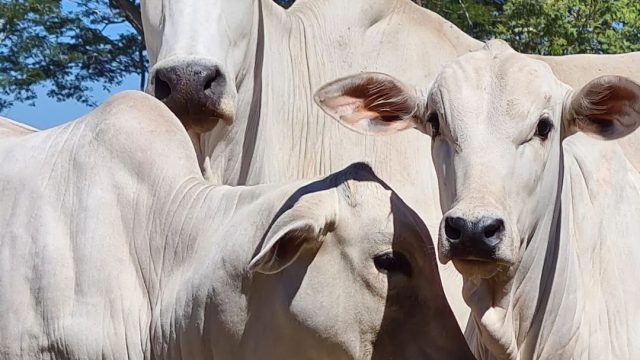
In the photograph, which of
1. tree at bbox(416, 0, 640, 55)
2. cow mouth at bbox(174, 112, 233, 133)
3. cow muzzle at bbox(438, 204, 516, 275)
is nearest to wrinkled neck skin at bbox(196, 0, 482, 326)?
cow mouth at bbox(174, 112, 233, 133)

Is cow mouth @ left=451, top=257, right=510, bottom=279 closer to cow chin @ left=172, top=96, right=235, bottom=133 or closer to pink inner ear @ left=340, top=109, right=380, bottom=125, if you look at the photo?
pink inner ear @ left=340, top=109, right=380, bottom=125

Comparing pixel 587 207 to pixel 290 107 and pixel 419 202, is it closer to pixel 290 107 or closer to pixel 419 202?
pixel 419 202

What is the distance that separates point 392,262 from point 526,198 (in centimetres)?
51

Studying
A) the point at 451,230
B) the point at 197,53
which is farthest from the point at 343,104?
the point at 197,53

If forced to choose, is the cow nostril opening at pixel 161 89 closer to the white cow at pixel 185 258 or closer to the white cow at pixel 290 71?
the white cow at pixel 290 71

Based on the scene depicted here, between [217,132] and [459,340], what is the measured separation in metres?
2.03

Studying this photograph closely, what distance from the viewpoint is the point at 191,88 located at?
5102 millimetres

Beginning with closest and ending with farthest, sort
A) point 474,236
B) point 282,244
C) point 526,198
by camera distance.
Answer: point 474,236
point 282,244
point 526,198

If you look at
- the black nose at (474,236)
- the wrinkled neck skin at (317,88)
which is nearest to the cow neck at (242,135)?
the wrinkled neck skin at (317,88)

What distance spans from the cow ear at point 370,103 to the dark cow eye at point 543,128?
19.2 inches

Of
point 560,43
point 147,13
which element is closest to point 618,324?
point 147,13

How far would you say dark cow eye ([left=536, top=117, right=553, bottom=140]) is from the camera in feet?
14.0

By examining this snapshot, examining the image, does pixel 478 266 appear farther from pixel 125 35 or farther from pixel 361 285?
pixel 125 35

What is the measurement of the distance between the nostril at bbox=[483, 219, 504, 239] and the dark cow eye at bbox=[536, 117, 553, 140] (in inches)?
19.6
